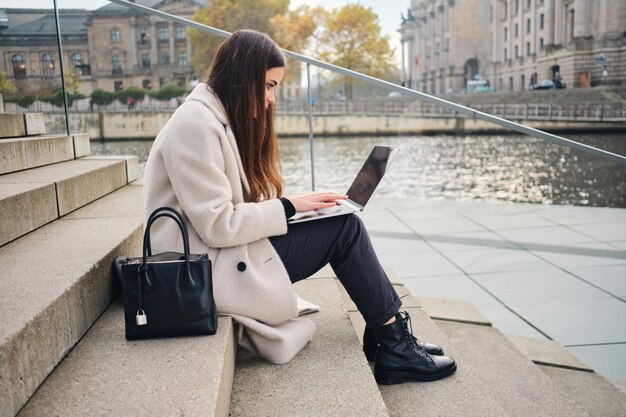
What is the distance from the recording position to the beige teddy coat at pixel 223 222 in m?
1.71

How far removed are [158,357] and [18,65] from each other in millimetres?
2460

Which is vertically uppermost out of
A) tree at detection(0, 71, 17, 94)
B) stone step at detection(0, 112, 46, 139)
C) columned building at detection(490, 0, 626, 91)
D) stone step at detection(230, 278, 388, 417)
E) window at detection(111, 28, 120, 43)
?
columned building at detection(490, 0, 626, 91)

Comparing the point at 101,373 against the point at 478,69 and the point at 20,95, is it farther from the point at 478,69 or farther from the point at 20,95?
the point at 478,69

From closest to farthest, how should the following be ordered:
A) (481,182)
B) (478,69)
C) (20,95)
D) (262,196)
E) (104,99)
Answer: (262,196) → (20,95) → (104,99) → (481,182) → (478,69)

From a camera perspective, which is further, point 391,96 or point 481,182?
point 391,96

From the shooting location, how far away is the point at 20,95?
10.9 feet

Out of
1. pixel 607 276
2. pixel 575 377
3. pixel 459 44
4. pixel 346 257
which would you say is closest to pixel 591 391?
pixel 575 377

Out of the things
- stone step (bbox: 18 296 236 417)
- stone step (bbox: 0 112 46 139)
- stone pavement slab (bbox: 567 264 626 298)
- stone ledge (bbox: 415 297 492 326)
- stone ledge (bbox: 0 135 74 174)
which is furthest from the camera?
stone pavement slab (bbox: 567 264 626 298)

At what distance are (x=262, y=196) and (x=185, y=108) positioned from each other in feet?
1.49

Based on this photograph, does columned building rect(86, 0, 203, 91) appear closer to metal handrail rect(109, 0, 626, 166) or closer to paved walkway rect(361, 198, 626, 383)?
metal handrail rect(109, 0, 626, 166)

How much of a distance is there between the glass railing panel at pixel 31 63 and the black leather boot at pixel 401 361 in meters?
2.51

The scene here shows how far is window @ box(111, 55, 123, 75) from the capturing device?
3.94m

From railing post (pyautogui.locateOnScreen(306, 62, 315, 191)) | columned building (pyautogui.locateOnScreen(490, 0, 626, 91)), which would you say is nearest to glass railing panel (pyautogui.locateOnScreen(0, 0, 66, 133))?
railing post (pyautogui.locateOnScreen(306, 62, 315, 191))

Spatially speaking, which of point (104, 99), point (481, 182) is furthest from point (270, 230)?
point (481, 182)
